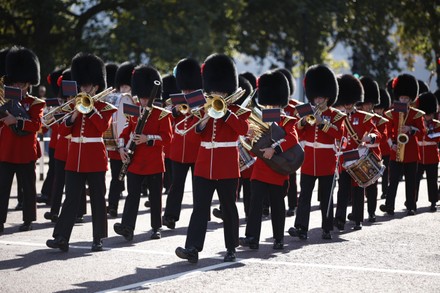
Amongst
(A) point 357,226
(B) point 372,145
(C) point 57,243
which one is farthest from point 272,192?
(B) point 372,145

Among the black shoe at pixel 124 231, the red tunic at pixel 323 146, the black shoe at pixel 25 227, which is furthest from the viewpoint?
the black shoe at pixel 25 227

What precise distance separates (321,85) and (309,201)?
1239 mm

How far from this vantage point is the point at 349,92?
11.5 metres

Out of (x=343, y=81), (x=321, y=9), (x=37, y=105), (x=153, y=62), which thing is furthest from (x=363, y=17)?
(x=37, y=105)

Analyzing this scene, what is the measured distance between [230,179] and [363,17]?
2006cm

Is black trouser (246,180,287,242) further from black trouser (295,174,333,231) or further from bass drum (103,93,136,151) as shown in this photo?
bass drum (103,93,136,151)

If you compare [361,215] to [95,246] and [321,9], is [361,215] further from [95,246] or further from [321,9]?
[321,9]

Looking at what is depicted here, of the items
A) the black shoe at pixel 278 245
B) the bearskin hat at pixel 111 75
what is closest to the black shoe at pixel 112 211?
the bearskin hat at pixel 111 75

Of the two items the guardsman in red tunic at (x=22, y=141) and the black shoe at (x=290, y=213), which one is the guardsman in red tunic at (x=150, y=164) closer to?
the guardsman in red tunic at (x=22, y=141)

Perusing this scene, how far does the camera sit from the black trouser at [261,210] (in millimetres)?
9352

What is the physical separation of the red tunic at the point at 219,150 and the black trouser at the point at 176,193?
2.20 m

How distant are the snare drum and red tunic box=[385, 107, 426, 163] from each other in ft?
6.34

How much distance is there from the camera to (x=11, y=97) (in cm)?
1016

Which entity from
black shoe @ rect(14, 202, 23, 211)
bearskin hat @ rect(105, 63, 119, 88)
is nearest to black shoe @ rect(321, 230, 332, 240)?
black shoe @ rect(14, 202, 23, 211)
